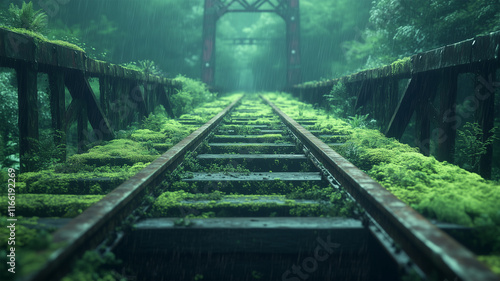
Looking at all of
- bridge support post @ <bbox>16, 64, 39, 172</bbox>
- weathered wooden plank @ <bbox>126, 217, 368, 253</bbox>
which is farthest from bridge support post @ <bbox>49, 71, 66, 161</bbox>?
weathered wooden plank @ <bbox>126, 217, 368, 253</bbox>

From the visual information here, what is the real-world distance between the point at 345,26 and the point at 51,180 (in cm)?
2798

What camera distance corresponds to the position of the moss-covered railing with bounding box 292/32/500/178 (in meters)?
3.49

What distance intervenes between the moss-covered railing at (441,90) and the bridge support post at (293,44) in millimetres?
18872

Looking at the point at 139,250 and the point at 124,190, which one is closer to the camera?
the point at 139,250

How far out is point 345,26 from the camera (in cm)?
2831

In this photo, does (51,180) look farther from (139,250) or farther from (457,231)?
(457,231)

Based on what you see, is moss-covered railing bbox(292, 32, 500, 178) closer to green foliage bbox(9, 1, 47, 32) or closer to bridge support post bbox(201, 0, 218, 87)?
green foliage bbox(9, 1, 47, 32)

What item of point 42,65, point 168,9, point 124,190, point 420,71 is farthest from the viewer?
point 168,9

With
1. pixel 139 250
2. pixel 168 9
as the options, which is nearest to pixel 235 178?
pixel 139 250

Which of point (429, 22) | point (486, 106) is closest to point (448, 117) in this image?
point (486, 106)

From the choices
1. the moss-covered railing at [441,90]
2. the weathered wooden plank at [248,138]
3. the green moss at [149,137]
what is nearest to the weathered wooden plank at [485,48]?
the moss-covered railing at [441,90]

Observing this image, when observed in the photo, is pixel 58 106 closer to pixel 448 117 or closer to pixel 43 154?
pixel 43 154

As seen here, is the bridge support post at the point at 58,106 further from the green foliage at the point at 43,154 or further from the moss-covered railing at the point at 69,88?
the green foliage at the point at 43,154

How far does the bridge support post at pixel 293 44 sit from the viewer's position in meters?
25.6
